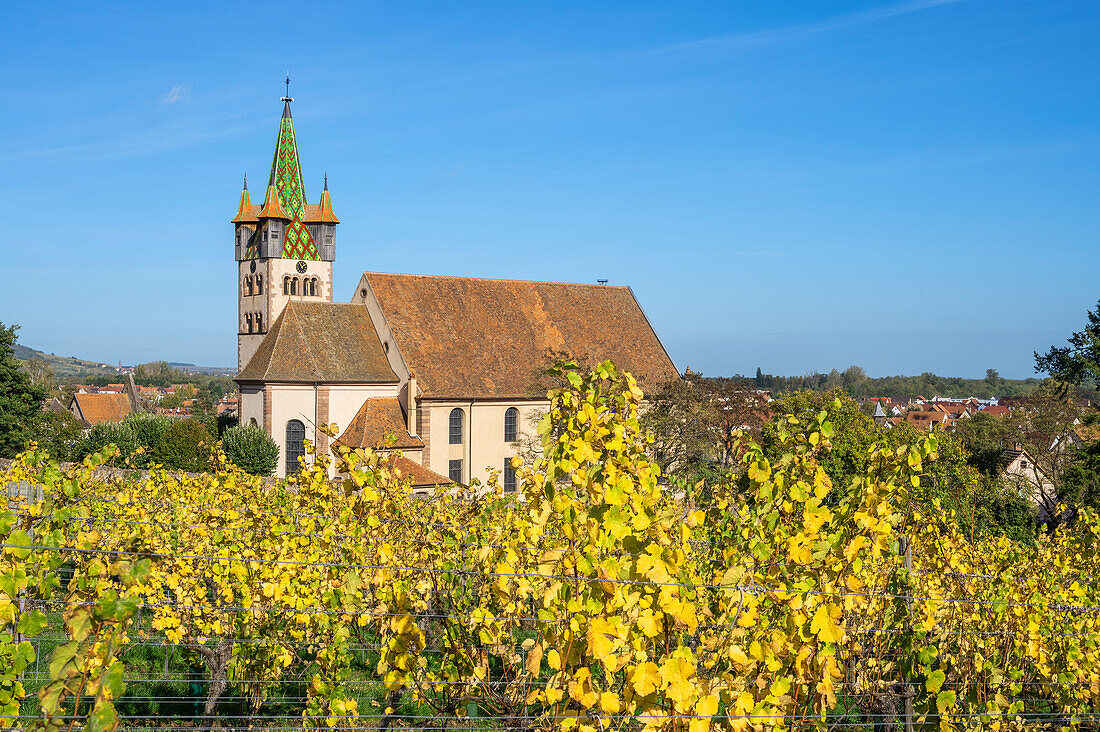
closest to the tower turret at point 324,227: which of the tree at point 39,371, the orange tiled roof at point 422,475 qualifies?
→ the orange tiled roof at point 422,475

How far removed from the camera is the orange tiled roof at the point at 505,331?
33.8 m

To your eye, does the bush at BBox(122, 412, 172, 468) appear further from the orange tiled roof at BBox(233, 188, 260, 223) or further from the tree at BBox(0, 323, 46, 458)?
the orange tiled roof at BBox(233, 188, 260, 223)

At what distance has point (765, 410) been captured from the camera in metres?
33.3

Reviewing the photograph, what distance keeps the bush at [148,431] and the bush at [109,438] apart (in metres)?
0.25

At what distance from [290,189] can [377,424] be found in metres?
17.0

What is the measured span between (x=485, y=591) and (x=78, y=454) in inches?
1405

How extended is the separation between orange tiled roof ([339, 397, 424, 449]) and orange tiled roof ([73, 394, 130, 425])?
63.9 m

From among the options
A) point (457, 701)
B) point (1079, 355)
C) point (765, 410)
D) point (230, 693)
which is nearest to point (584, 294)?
point (765, 410)

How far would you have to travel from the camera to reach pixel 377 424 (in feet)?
105

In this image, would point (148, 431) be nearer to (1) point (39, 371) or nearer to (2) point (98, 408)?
(1) point (39, 371)

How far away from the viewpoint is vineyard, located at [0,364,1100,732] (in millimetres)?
3488

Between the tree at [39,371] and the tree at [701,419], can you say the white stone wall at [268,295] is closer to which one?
the tree at [701,419]

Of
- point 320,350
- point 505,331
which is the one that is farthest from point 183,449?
point 505,331

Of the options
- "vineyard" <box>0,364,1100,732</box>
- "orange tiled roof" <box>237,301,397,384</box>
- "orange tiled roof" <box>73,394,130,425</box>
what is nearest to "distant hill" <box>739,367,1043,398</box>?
"orange tiled roof" <box>73,394,130,425</box>
